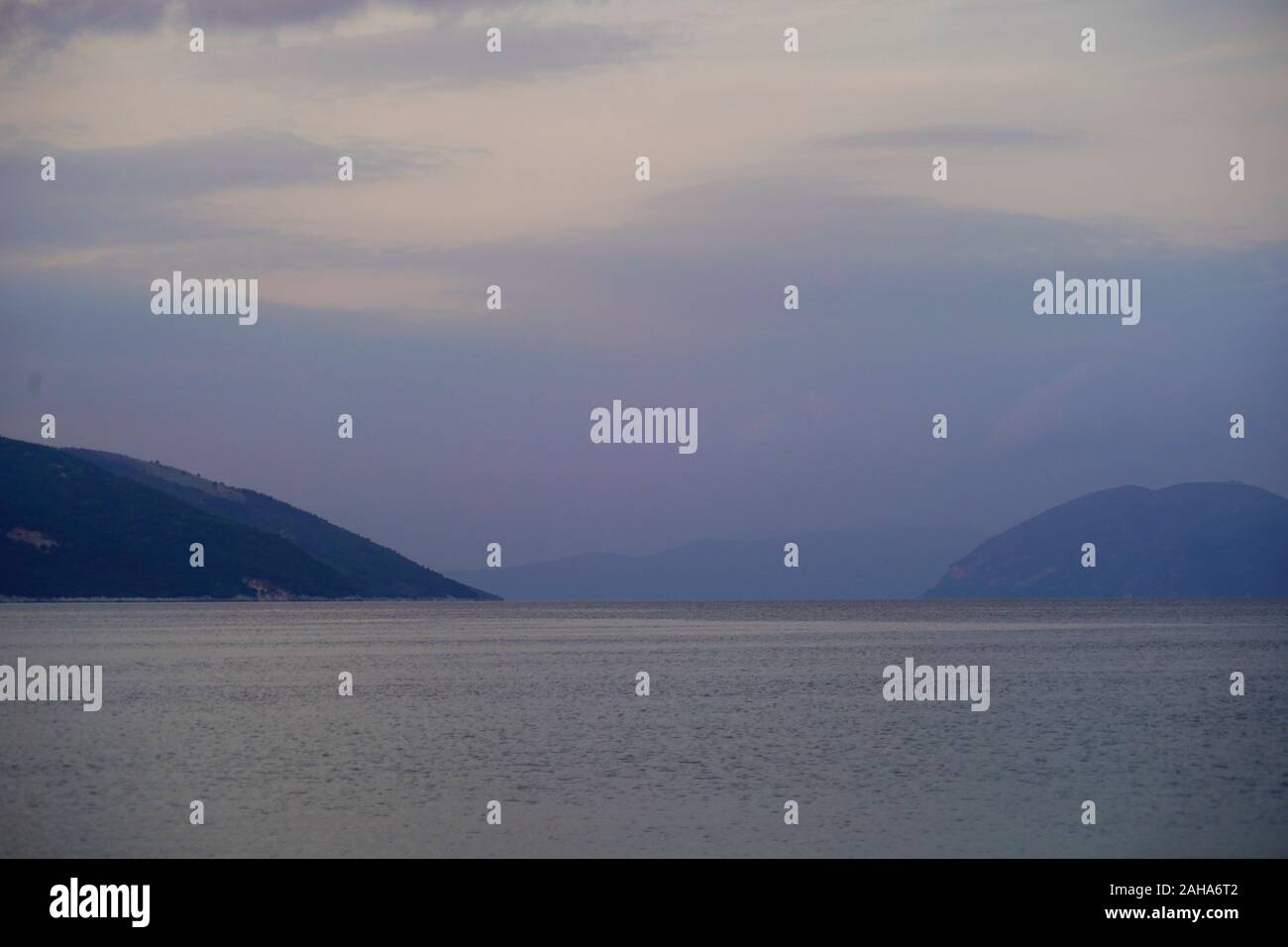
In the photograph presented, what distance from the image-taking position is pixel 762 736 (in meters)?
56.0

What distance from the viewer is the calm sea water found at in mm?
36281

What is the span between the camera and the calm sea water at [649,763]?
3628 cm

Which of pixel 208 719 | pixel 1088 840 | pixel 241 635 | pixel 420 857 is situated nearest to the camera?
pixel 420 857

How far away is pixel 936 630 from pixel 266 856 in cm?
13395

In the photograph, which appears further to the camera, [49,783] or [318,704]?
[318,704]

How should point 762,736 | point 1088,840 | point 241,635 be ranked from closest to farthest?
point 1088,840, point 762,736, point 241,635

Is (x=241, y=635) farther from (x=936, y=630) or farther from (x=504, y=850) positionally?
(x=504, y=850)

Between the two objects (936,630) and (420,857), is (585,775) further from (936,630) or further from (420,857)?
(936,630)

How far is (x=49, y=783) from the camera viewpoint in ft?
151

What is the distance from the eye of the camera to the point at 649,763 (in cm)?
4869
